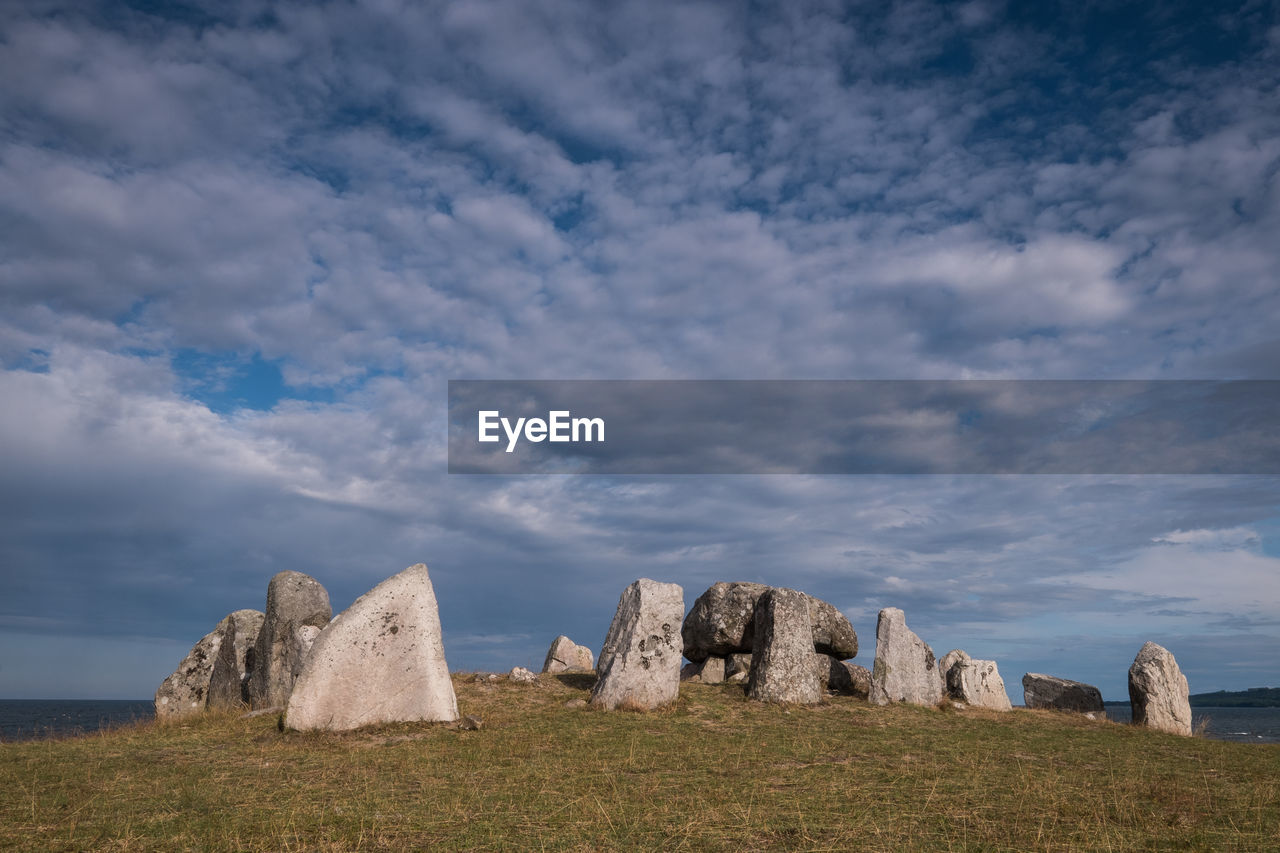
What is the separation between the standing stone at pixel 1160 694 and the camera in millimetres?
25734

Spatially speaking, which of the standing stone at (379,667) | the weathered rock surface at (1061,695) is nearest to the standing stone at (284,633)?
the standing stone at (379,667)

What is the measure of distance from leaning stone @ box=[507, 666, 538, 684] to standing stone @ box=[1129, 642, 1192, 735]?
17914mm

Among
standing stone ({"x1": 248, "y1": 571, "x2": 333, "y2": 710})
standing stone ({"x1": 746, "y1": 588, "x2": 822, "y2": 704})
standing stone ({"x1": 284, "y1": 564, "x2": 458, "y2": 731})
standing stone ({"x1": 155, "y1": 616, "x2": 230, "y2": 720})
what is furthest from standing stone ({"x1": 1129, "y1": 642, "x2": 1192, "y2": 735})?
standing stone ({"x1": 155, "y1": 616, "x2": 230, "y2": 720})

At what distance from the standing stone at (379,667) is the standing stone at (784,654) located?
8.26 m

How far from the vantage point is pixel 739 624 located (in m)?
28.2

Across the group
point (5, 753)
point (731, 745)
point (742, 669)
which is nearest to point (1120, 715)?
point (742, 669)

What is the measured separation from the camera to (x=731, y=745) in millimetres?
16359

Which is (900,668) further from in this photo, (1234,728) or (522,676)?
(1234,728)

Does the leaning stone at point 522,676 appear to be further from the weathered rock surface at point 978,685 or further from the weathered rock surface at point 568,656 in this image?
the weathered rock surface at point 978,685

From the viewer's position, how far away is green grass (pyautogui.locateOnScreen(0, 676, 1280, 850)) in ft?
30.7

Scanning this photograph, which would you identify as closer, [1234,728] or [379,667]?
[379,667]

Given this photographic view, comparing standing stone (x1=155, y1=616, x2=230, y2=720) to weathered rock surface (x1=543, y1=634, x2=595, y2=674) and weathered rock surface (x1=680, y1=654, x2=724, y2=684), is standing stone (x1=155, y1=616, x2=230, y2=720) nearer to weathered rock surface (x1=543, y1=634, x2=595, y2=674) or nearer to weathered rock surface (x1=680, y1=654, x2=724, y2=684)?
weathered rock surface (x1=543, y1=634, x2=595, y2=674)

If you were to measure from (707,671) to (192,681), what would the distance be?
51.3 feet

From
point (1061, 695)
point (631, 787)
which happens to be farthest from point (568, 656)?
point (631, 787)
